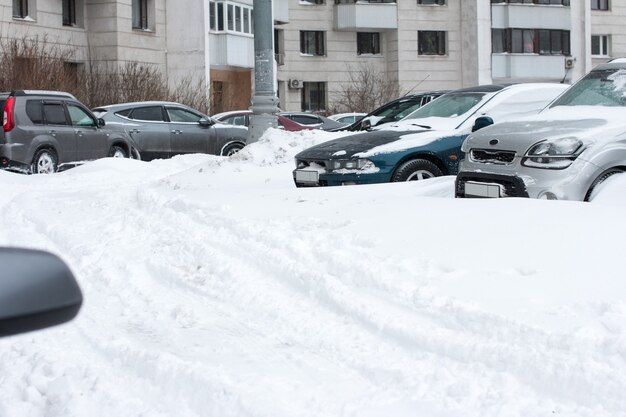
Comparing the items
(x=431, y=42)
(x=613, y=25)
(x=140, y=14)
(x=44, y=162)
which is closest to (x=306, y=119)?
(x=44, y=162)

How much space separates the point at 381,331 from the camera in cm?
598

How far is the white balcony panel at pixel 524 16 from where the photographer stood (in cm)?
5659

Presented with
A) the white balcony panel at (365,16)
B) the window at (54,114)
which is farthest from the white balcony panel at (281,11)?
the window at (54,114)

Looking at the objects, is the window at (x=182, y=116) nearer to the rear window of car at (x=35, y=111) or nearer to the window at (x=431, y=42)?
the rear window of car at (x=35, y=111)

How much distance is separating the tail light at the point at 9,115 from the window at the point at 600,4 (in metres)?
49.5

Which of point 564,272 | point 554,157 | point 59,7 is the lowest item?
point 564,272

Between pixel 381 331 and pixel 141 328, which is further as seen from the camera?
pixel 141 328

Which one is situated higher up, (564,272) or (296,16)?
(296,16)

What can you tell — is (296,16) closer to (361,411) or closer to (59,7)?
(59,7)

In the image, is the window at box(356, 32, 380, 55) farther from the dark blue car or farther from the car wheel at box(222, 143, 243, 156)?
the dark blue car

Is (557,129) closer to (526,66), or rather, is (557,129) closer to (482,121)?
(482,121)

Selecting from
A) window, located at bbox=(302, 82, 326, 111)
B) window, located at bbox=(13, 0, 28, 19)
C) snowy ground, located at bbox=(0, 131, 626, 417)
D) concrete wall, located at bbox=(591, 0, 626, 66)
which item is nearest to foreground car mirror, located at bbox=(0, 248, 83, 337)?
snowy ground, located at bbox=(0, 131, 626, 417)

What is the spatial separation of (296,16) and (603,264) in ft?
164

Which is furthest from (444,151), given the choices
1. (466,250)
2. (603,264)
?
(603,264)
